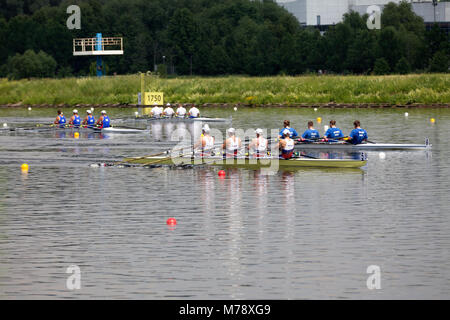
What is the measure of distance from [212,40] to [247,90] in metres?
39.9

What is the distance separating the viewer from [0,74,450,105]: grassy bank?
78250 millimetres

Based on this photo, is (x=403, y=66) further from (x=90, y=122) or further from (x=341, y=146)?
(x=341, y=146)

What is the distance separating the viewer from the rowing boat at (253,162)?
34.2 m

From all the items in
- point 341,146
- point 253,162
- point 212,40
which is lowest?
point 253,162

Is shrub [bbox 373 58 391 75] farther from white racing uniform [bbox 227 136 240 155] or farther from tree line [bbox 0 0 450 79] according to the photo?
white racing uniform [bbox 227 136 240 155]

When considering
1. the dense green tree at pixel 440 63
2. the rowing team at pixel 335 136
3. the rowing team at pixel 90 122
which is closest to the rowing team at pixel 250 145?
the rowing team at pixel 335 136

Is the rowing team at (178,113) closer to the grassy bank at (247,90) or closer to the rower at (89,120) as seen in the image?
the rower at (89,120)

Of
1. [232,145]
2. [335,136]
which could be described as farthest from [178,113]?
[232,145]

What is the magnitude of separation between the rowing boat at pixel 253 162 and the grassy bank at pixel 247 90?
4451 cm

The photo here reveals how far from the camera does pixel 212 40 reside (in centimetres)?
12512

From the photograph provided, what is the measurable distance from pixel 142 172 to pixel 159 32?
103 metres
